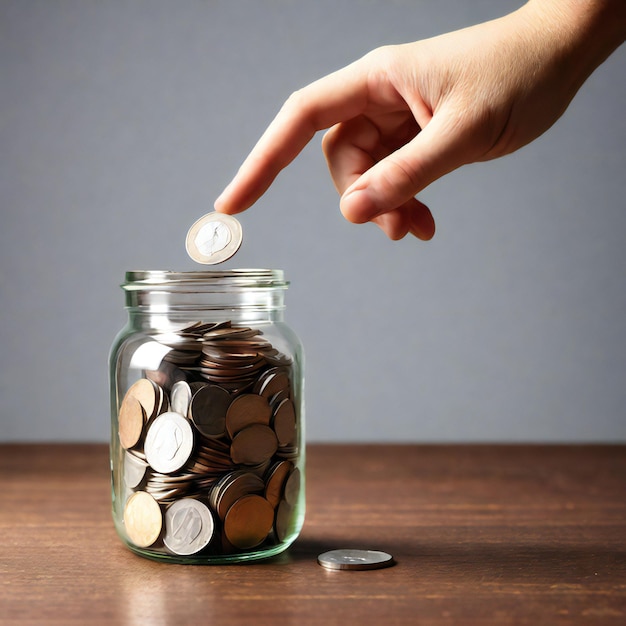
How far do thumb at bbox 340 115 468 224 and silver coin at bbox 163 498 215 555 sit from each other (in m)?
0.34

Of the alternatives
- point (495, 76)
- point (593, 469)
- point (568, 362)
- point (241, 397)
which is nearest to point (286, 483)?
point (241, 397)

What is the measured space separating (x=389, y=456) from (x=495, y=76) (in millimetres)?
997

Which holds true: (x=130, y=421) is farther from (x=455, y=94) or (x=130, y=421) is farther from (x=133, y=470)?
(x=455, y=94)

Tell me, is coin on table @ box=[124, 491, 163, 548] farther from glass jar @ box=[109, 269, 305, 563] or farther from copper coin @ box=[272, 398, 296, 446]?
copper coin @ box=[272, 398, 296, 446]

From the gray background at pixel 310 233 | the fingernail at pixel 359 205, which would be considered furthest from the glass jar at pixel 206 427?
the gray background at pixel 310 233

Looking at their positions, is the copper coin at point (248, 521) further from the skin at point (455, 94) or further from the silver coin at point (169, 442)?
the skin at point (455, 94)

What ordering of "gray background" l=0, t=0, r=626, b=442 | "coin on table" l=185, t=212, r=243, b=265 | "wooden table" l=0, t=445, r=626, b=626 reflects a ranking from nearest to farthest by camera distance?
"wooden table" l=0, t=445, r=626, b=626 < "coin on table" l=185, t=212, r=243, b=265 < "gray background" l=0, t=0, r=626, b=442

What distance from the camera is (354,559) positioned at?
910 mm

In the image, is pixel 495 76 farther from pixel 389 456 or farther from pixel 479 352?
pixel 479 352

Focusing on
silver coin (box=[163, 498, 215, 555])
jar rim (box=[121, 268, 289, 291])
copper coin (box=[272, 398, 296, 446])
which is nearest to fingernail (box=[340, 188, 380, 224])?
jar rim (box=[121, 268, 289, 291])

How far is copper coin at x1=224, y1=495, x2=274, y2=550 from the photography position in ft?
2.83

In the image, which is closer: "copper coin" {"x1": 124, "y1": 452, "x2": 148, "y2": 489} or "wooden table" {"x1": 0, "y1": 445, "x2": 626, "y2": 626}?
"wooden table" {"x1": 0, "y1": 445, "x2": 626, "y2": 626}

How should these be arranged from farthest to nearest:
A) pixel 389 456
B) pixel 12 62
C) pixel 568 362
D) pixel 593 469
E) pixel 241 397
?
1. pixel 568 362
2. pixel 12 62
3. pixel 389 456
4. pixel 593 469
5. pixel 241 397

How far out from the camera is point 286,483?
3.00 ft
